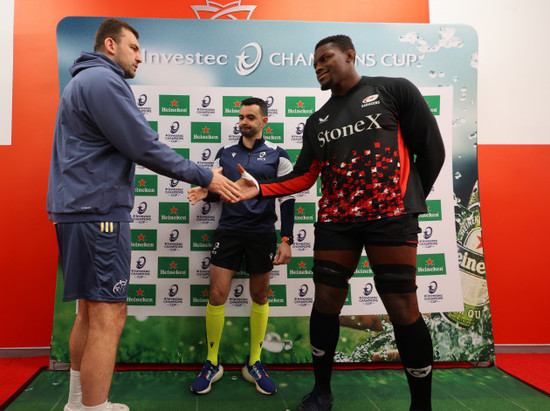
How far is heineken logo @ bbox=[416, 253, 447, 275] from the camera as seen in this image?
91.7 inches

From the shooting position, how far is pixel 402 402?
1.82 metres

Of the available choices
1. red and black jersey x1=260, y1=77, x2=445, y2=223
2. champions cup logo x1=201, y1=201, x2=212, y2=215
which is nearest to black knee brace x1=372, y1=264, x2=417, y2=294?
red and black jersey x1=260, y1=77, x2=445, y2=223

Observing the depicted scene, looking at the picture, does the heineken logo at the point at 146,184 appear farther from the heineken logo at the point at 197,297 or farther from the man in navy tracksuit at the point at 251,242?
the heineken logo at the point at 197,297

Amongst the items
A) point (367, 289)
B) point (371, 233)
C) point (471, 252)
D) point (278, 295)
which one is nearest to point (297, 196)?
point (278, 295)

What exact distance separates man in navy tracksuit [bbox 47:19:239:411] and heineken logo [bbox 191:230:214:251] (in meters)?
0.91

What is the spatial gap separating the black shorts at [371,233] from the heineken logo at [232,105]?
3.74 feet

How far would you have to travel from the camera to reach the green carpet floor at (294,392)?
1.77 meters

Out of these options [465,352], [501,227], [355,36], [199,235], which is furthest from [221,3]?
[465,352]

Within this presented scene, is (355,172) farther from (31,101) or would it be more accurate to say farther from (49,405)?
(31,101)

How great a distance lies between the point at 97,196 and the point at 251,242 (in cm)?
96

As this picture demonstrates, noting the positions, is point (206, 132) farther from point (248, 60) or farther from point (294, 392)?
point (294, 392)

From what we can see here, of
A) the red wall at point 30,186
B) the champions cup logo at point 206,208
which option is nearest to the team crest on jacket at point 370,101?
the champions cup logo at point 206,208

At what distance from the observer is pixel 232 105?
7.59 feet

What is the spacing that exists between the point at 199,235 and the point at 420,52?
200 centimetres
